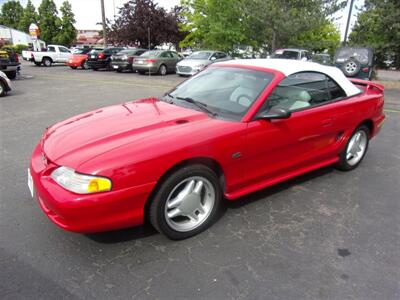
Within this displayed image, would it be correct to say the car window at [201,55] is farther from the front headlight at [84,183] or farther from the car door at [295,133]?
the front headlight at [84,183]

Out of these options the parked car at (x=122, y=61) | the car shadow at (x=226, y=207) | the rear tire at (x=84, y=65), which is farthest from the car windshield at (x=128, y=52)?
the car shadow at (x=226, y=207)

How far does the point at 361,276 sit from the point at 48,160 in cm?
259

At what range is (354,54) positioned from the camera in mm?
13516

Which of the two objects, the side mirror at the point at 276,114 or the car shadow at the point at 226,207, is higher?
the side mirror at the point at 276,114

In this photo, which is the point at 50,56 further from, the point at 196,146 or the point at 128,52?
the point at 196,146

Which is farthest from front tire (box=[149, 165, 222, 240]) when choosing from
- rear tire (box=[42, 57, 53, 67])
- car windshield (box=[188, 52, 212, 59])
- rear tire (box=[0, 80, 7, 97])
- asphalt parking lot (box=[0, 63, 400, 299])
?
rear tire (box=[42, 57, 53, 67])

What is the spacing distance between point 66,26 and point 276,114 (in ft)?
214

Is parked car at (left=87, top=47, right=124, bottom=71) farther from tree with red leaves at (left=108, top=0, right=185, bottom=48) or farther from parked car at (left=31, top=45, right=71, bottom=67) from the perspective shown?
tree with red leaves at (left=108, top=0, right=185, bottom=48)

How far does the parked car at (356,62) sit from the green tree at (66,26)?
182 ft

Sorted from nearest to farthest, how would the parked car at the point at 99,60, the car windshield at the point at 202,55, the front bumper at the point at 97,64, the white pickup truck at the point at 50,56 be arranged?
1. the car windshield at the point at 202,55
2. the parked car at the point at 99,60
3. the front bumper at the point at 97,64
4. the white pickup truck at the point at 50,56

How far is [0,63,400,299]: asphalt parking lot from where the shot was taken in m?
2.31

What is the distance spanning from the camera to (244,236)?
9.66 ft

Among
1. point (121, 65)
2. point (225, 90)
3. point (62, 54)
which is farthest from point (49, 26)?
point (225, 90)

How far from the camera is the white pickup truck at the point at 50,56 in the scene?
24219 mm
